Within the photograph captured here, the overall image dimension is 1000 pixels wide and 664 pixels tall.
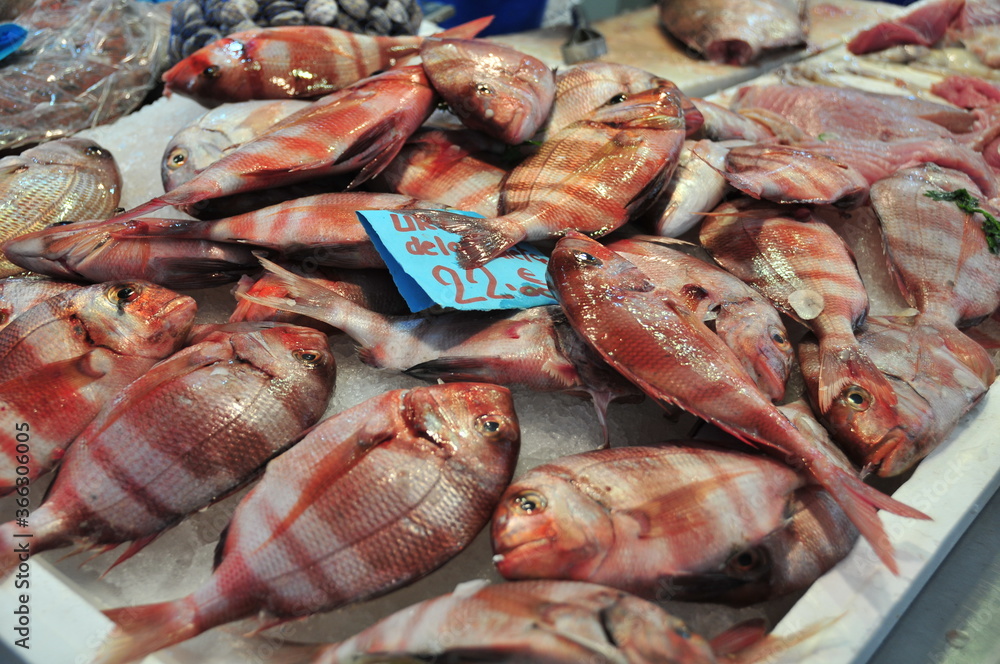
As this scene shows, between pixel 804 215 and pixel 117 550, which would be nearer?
pixel 117 550

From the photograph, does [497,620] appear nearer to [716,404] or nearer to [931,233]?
[716,404]

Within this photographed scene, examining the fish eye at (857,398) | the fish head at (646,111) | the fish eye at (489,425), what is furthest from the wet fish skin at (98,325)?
Answer: the fish eye at (857,398)

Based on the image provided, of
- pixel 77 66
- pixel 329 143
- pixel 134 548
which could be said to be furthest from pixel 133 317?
pixel 77 66

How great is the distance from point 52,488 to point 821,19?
5294 mm


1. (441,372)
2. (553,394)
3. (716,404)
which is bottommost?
(553,394)

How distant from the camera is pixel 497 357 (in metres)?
1.64

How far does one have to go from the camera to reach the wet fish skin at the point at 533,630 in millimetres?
1016

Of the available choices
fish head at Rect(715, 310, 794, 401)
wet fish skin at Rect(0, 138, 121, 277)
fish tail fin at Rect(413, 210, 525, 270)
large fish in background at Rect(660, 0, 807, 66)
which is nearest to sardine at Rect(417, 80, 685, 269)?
fish tail fin at Rect(413, 210, 525, 270)

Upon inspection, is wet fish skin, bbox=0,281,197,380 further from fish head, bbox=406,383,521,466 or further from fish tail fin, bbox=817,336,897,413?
fish tail fin, bbox=817,336,897,413

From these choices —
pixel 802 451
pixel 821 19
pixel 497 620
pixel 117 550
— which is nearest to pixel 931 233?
pixel 802 451

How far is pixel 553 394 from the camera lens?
5.82 ft

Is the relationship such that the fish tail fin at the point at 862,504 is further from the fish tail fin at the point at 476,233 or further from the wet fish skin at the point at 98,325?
the wet fish skin at the point at 98,325

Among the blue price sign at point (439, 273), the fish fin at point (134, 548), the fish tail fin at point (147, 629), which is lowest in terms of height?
the fish fin at point (134, 548)

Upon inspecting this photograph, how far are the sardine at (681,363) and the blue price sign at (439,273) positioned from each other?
0.15 metres
